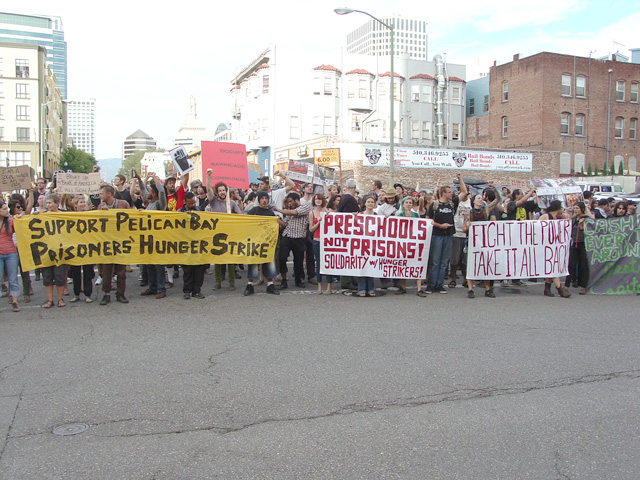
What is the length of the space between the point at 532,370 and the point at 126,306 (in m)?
6.14

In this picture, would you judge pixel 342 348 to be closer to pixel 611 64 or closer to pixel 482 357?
pixel 482 357

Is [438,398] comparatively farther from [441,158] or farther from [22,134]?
[22,134]

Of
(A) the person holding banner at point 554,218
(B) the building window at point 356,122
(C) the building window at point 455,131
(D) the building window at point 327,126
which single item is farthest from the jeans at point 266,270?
(C) the building window at point 455,131

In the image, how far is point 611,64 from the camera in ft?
164

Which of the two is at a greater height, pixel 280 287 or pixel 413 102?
pixel 413 102

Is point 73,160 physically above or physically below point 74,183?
above

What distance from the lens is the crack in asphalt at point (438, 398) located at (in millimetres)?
4395

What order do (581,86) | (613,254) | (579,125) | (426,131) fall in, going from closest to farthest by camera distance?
(613,254), (581,86), (579,125), (426,131)

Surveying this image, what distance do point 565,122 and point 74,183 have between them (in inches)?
1799

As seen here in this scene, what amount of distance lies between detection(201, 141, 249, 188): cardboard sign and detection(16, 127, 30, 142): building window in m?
72.5

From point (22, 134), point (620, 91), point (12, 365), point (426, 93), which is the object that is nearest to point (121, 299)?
point (12, 365)

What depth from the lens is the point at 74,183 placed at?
11.7m

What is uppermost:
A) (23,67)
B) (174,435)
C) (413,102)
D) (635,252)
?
(23,67)

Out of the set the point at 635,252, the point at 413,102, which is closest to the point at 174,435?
the point at 635,252
